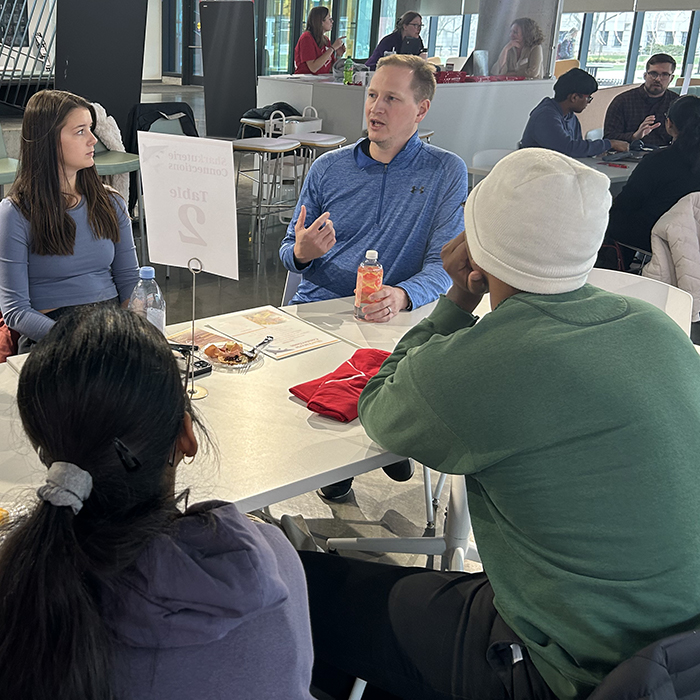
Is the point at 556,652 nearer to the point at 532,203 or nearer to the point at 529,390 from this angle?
the point at 529,390

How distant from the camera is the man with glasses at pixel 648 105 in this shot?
6023 mm

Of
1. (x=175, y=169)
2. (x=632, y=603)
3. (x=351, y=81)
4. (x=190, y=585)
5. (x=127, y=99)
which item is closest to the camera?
(x=190, y=585)

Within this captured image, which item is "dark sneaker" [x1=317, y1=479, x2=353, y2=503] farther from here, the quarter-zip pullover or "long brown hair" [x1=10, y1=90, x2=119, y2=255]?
"long brown hair" [x1=10, y1=90, x2=119, y2=255]

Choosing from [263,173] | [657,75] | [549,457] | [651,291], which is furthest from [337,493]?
[657,75]

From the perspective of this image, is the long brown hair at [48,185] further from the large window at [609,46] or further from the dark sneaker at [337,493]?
the large window at [609,46]

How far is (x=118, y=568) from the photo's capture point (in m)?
0.72

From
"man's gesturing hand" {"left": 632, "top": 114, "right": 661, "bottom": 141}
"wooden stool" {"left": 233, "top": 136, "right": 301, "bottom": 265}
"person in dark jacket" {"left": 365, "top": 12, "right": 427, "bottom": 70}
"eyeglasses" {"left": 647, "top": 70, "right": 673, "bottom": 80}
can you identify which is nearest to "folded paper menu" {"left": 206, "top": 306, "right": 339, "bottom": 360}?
"wooden stool" {"left": 233, "top": 136, "right": 301, "bottom": 265}

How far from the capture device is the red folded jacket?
1573mm

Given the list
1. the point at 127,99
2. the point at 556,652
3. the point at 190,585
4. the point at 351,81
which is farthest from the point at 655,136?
the point at 190,585

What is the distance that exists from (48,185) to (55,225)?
5.1 inches

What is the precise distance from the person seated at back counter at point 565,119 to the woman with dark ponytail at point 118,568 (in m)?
5.00

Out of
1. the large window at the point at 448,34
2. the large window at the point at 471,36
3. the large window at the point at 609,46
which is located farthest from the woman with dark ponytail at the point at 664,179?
the large window at the point at 448,34

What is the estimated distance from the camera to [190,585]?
29.1 inches

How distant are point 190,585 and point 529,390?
572 mm
